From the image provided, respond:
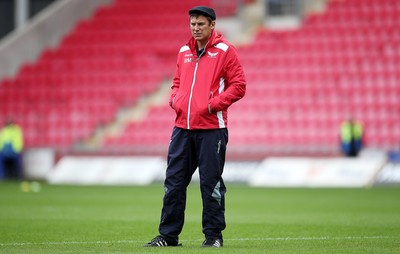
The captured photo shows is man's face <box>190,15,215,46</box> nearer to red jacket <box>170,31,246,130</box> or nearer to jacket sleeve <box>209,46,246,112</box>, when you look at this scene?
red jacket <box>170,31,246,130</box>

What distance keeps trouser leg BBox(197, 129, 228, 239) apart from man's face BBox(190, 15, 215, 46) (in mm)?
933

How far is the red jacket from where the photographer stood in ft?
29.8

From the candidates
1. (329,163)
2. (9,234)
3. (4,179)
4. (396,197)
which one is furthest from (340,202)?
(4,179)

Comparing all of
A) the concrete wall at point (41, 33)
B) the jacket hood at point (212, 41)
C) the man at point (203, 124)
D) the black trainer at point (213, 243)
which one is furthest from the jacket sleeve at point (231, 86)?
the concrete wall at point (41, 33)

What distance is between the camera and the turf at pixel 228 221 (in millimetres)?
9211

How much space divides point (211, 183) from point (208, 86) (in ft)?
3.09

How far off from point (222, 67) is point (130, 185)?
1632 centimetres

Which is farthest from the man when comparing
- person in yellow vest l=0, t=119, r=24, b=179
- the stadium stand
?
person in yellow vest l=0, t=119, r=24, b=179

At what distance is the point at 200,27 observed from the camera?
9109mm

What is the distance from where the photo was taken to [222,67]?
918cm

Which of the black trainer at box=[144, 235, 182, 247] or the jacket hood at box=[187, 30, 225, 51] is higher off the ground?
the jacket hood at box=[187, 30, 225, 51]

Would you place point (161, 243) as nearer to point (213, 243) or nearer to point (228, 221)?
point (213, 243)

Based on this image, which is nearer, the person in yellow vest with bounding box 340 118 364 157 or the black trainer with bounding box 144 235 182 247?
the black trainer with bounding box 144 235 182 247

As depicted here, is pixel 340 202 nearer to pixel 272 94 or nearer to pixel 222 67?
pixel 222 67
